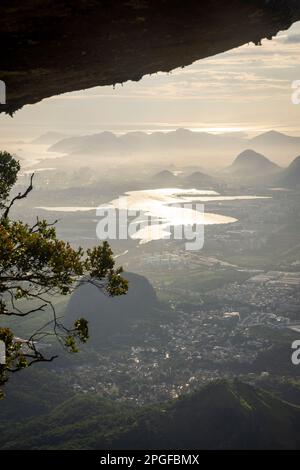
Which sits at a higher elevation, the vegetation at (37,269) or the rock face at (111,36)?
the rock face at (111,36)

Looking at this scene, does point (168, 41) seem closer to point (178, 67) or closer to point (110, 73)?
point (110, 73)

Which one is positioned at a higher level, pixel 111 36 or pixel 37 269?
pixel 111 36

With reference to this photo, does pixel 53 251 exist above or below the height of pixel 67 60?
below

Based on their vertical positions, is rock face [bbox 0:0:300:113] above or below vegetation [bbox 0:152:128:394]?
above

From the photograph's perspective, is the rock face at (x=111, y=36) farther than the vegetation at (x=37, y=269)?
No

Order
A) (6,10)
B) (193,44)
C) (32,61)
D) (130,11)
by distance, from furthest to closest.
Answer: (193,44), (32,61), (130,11), (6,10)

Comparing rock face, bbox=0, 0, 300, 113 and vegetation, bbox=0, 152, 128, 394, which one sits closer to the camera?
rock face, bbox=0, 0, 300, 113

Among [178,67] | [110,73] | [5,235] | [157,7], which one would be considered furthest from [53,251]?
[157,7]

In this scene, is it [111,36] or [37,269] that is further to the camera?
[37,269]
